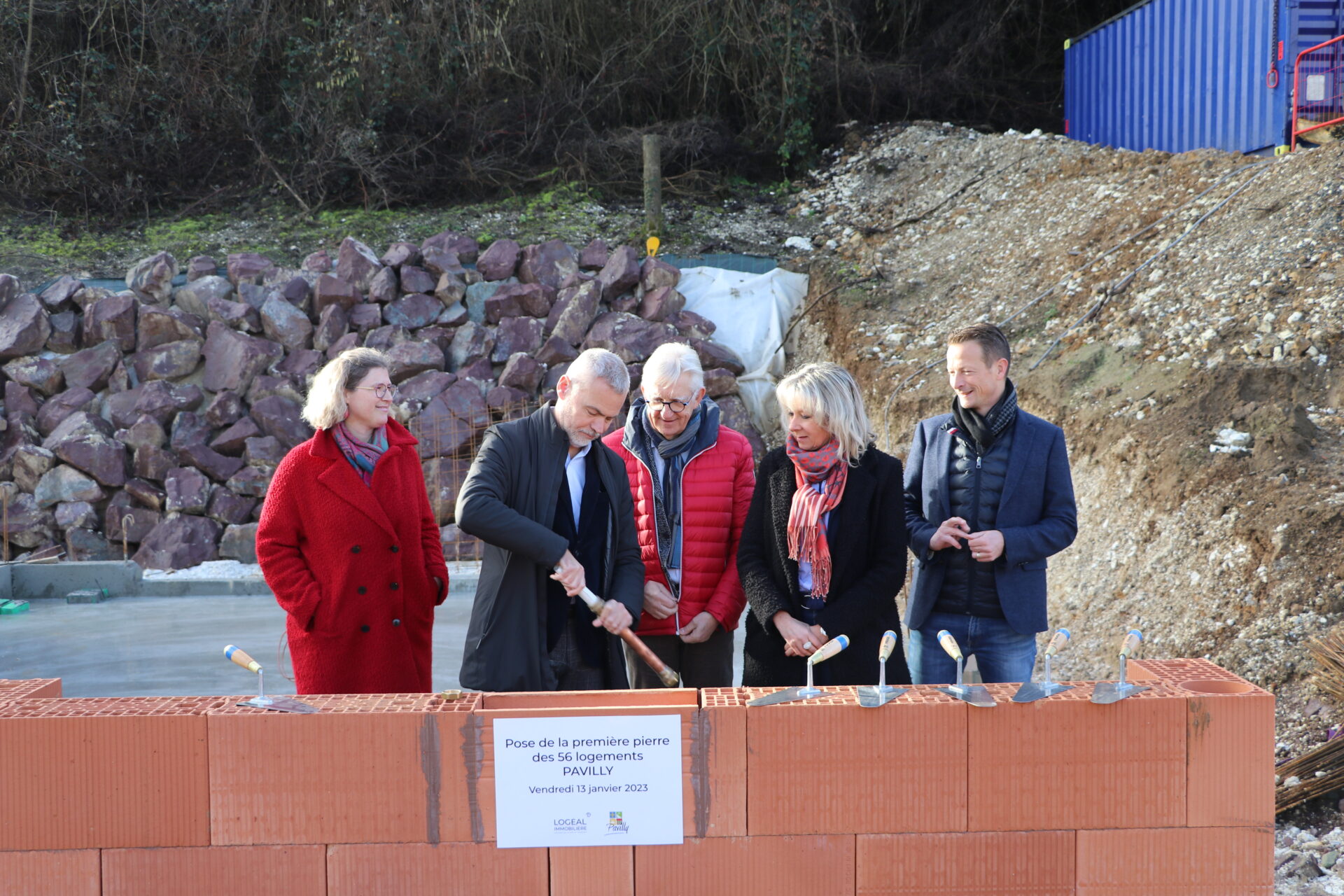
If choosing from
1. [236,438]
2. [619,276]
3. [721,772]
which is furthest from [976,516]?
[236,438]

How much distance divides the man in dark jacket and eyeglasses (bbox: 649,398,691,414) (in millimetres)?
178

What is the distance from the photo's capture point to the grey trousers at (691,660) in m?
3.45

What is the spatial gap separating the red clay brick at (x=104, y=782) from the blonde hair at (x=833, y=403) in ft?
5.80

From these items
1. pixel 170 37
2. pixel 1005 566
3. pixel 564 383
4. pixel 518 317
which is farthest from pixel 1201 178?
pixel 170 37

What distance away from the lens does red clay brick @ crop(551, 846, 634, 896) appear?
7.55 ft

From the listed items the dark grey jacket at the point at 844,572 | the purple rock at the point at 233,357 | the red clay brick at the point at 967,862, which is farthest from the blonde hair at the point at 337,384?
Answer: the purple rock at the point at 233,357

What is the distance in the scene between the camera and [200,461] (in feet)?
29.2

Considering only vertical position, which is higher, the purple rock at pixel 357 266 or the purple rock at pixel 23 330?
the purple rock at pixel 357 266

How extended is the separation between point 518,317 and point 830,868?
798 centimetres

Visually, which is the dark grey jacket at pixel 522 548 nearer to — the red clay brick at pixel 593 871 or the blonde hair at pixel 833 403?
the blonde hair at pixel 833 403

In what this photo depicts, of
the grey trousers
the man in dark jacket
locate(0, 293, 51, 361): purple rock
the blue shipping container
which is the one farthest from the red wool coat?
the blue shipping container

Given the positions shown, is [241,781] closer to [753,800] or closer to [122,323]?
[753,800]

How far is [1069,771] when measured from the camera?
91.0 inches

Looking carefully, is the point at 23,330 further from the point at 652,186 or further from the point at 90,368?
the point at 652,186
